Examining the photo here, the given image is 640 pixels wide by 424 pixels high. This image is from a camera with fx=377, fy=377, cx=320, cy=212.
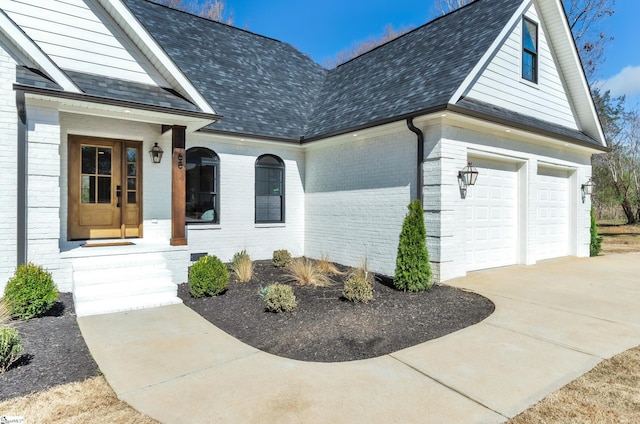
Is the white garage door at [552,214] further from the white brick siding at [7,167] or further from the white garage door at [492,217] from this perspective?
the white brick siding at [7,167]

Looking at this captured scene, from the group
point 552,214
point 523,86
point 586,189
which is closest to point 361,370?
point 523,86

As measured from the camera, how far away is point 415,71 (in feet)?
31.0

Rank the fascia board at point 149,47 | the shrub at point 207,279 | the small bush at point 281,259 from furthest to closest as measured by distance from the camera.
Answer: the small bush at point 281,259 < the fascia board at point 149,47 < the shrub at point 207,279

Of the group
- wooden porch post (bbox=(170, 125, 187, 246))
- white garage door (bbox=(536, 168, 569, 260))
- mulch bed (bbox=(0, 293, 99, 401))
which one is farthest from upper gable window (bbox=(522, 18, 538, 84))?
mulch bed (bbox=(0, 293, 99, 401))

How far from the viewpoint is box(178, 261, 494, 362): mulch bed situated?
14.6 feet

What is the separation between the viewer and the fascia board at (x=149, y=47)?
7.21 metres

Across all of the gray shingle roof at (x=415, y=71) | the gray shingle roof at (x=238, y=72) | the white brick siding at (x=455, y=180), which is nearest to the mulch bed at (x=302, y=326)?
the white brick siding at (x=455, y=180)

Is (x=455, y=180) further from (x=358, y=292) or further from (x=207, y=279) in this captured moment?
(x=207, y=279)

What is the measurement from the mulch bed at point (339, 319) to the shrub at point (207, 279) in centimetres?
14

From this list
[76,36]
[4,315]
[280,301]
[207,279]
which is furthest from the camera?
[76,36]

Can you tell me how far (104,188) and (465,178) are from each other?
7.97 m

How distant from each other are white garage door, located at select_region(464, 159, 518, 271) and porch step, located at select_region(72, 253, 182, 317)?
643 centimetres

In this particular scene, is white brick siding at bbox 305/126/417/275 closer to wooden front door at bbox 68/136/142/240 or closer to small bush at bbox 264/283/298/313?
small bush at bbox 264/283/298/313

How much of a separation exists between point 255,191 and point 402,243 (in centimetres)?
496
